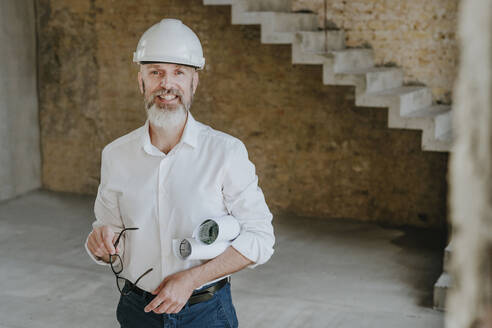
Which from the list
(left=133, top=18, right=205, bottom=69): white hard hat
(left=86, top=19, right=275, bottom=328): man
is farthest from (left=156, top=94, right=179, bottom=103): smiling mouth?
(left=133, top=18, right=205, bottom=69): white hard hat

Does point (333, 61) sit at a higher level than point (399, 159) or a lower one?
higher

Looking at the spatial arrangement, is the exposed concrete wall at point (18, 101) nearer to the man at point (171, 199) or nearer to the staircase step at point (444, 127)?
the staircase step at point (444, 127)

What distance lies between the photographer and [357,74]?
505 cm

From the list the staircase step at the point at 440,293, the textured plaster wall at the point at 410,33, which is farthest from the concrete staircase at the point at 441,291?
the textured plaster wall at the point at 410,33

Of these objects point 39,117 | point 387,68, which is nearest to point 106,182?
point 387,68

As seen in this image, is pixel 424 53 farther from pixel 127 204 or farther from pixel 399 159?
pixel 127 204

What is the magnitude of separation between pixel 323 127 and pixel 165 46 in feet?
14.7

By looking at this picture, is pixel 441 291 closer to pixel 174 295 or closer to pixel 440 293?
pixel 440 293

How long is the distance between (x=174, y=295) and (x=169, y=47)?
0.79 m

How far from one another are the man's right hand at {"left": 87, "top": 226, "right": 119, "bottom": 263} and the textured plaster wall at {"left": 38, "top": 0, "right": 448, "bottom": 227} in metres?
4.57

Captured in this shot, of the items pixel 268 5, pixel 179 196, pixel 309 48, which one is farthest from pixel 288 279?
pixel 179 196

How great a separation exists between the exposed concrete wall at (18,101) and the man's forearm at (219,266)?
19.5 feet

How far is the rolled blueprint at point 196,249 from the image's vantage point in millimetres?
1885

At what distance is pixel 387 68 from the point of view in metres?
5.87
